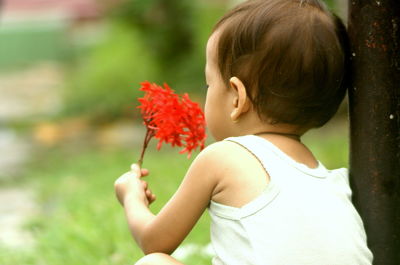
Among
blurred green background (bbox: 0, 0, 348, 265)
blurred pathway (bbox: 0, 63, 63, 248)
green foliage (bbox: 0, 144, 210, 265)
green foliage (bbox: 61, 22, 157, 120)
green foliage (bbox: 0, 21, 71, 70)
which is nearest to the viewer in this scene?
green foliage (bbox: 0, 144, 210, 265)

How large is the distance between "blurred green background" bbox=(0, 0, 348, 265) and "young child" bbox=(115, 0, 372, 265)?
100 cm

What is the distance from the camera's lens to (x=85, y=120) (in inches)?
294

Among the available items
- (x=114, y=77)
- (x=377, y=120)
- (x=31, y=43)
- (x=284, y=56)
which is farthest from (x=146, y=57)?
(x=284, y=56)

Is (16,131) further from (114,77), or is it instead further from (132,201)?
(132,201)

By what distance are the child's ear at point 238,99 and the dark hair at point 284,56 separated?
0.02 metres

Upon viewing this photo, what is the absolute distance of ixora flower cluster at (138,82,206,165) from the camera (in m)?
2.22

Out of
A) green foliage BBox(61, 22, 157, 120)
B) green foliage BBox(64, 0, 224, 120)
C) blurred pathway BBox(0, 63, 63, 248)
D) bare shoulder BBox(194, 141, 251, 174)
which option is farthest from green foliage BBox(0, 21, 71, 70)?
bare shoulder BBox(194, 141, 251, 174)

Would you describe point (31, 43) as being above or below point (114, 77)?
above

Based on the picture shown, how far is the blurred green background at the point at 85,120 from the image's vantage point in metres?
3.45

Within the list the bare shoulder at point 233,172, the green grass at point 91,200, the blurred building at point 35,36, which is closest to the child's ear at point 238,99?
the bare shoulder at point 233,172

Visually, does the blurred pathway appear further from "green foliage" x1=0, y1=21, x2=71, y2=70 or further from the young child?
the young child

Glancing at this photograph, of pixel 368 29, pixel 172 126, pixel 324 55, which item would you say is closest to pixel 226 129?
pixel 172 126

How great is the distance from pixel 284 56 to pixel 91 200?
2496 mm

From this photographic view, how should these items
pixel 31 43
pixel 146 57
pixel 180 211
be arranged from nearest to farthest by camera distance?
1. pixel 180 211
2. pixel 146 57
3. pixel 31 43
